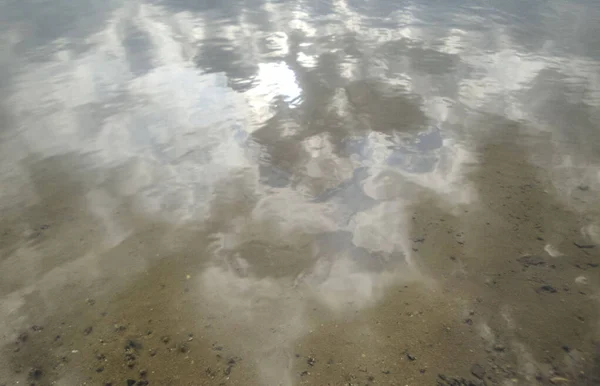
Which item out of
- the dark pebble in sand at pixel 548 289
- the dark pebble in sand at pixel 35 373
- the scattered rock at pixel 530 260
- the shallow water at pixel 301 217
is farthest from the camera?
the scattered rock at pixel 530 260

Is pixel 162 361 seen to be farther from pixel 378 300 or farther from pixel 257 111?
pixel 257 111

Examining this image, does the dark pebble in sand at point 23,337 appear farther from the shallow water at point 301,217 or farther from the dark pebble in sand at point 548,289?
the dark pebble in sand at point 548,289

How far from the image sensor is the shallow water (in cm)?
309

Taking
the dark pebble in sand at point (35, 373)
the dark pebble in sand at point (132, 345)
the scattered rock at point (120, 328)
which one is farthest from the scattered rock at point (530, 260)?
the dark pebble in sand at point (35, 373)

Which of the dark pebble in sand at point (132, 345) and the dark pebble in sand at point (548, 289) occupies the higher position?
the dark pebble in sand at point (132, 345)

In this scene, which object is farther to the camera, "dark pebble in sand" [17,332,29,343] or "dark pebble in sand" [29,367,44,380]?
"dark pebble in sand" [17,332,29,343]

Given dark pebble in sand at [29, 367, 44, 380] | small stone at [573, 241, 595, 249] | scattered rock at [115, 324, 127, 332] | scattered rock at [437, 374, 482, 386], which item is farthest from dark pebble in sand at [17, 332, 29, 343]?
small stone at [573, 241, 595, 249]

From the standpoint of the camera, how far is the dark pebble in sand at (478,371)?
113 inches

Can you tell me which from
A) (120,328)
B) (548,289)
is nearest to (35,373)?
(120,328)

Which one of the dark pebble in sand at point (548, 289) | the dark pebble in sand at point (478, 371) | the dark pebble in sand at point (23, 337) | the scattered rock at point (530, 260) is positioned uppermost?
the dark pebble in sand at point (23, 337)

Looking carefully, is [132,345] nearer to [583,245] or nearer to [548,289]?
[548,289]

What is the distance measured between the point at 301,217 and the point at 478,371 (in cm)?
212

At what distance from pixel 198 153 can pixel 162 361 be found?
290 centimetres

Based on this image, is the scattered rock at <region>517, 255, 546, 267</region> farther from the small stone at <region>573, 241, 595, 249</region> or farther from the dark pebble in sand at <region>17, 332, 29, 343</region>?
the dark pebble in sand at <region>17, 332, 29, 343</region>
